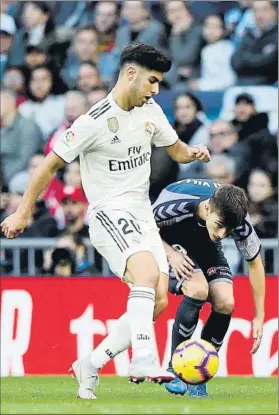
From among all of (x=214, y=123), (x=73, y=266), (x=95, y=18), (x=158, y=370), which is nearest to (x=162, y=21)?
(x=95, y=18)

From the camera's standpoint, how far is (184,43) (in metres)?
14.9

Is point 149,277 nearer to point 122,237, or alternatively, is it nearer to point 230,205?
point 122,237

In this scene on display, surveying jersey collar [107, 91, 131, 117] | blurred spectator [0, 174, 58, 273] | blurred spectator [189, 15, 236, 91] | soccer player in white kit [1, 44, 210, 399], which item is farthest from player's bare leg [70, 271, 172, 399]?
blurred spectator [189, 15, 236, 91]

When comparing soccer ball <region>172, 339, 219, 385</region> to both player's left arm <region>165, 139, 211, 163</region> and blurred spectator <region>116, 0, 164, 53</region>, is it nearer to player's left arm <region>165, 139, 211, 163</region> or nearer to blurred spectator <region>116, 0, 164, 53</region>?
player's left arm <region>165, 139, 211, 163</region>

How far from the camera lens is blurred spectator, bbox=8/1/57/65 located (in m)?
15.5

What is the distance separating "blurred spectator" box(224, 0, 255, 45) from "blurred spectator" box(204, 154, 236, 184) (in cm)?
179

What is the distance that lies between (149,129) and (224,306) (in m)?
1.47

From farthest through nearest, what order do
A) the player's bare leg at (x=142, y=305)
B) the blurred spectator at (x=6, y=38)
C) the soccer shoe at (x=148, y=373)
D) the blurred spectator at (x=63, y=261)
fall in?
1. the blurred spectator at (x=6, y=38)
2. the blurred spectator at (x=63, y=261)
3. the player's bare leg at (x=142, y=305)
4. the soccer shoe at (x=148, y=373)

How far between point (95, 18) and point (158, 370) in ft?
29.9

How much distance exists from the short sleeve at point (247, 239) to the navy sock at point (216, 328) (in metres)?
0.53

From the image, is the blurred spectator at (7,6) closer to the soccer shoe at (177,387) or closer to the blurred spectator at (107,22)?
the blurred spectator at (107,22)

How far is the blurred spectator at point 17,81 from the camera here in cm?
1535

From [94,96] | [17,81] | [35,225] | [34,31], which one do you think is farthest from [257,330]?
[34,31]

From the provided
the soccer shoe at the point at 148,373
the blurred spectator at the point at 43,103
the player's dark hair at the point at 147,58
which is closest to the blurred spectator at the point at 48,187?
the blurred spectator at the point at 43,103
